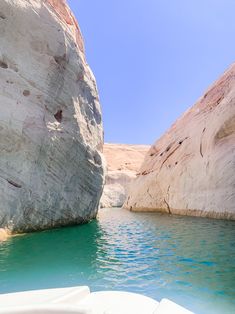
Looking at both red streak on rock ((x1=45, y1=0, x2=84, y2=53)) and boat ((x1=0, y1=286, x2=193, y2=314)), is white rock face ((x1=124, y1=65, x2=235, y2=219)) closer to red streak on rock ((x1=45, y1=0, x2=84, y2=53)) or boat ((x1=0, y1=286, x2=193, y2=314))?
red streak on rock ((x1=45, y1=0, x2=84, y2=53))

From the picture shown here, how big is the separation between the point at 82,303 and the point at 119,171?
5104cm

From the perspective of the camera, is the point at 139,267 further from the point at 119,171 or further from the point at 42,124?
the point at 119,171

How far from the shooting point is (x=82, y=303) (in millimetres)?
2732

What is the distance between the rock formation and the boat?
4325 cm

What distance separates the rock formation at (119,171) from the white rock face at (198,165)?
16.8 metres

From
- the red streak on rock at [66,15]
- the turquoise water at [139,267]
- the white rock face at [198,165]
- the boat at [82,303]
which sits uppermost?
the red streak on rock at [66,15]

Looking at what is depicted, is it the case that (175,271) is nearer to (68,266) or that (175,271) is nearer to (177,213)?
(68,266)

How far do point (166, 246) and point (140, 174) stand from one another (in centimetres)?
2361

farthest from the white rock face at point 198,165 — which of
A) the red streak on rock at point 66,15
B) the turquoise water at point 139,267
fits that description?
the red streak on rock at point 66,15

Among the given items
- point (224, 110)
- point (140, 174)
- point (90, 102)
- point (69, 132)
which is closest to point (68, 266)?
point (69, 132)

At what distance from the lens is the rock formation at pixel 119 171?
1925 inches

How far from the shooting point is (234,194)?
53.2ft

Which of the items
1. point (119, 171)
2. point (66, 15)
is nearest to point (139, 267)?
point (66, 15)

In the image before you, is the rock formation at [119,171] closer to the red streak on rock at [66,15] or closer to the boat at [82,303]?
the red streak on rock at [66,15]
